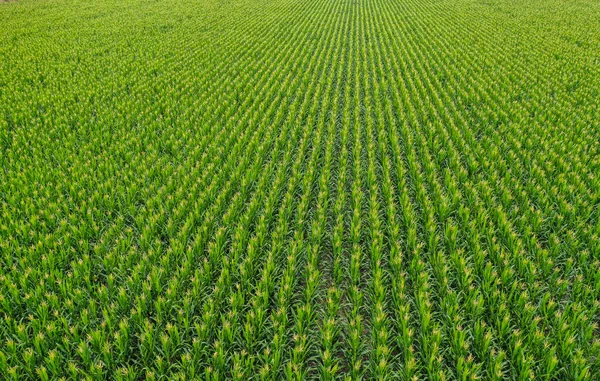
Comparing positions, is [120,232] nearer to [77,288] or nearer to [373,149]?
[77,288]

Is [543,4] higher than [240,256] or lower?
higher

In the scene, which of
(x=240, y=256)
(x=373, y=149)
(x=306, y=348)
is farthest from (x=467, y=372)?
(x=373, y=149)

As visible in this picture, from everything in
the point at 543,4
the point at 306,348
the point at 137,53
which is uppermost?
the point at 543,4

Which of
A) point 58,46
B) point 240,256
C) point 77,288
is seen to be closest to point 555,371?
point 240,256

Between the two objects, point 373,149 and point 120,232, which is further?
point 373,149

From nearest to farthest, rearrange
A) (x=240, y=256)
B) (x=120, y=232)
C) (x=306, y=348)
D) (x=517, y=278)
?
(x=306, y=348) → (x=517, y=278) → (x=240, y=256) → (x=120, y=232)

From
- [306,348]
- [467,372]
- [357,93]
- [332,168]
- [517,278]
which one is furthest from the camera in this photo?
[357,93]
